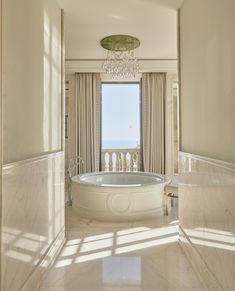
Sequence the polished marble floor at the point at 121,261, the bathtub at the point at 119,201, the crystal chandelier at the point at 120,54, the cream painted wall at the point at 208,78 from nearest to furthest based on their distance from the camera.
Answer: the cream painted wall at the point at 208,78 → the polished marble floor at the point at 121,261 → the bathtub at the point at 119,201 → the crystal chandelier at the point at 120,54

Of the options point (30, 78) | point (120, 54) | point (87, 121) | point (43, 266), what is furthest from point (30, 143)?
point (87, 121)

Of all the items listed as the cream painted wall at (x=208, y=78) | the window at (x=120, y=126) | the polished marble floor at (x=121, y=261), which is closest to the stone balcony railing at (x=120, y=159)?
the window at (x=120, y=126)

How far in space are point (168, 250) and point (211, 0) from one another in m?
2.32

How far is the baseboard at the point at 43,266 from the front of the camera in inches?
71.3

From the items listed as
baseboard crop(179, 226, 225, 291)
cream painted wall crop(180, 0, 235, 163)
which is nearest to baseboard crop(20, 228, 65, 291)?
baseboard crop(179, 226, 225, 291)

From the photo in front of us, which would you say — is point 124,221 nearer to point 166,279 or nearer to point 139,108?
point 166,279

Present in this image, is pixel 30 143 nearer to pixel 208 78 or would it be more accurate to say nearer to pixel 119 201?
pixel 208 78

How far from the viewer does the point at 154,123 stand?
5.60 meters

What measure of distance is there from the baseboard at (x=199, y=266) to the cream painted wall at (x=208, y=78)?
851mm

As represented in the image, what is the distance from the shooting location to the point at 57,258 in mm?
2484

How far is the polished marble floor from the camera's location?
2.05 meters

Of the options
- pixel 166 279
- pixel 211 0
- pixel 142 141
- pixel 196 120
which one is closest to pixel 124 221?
pixel 166 279

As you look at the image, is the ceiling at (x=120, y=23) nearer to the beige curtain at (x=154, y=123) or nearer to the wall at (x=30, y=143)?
the wall at (x=30, y=143)

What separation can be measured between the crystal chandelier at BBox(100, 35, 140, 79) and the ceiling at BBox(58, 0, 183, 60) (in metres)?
0.12
